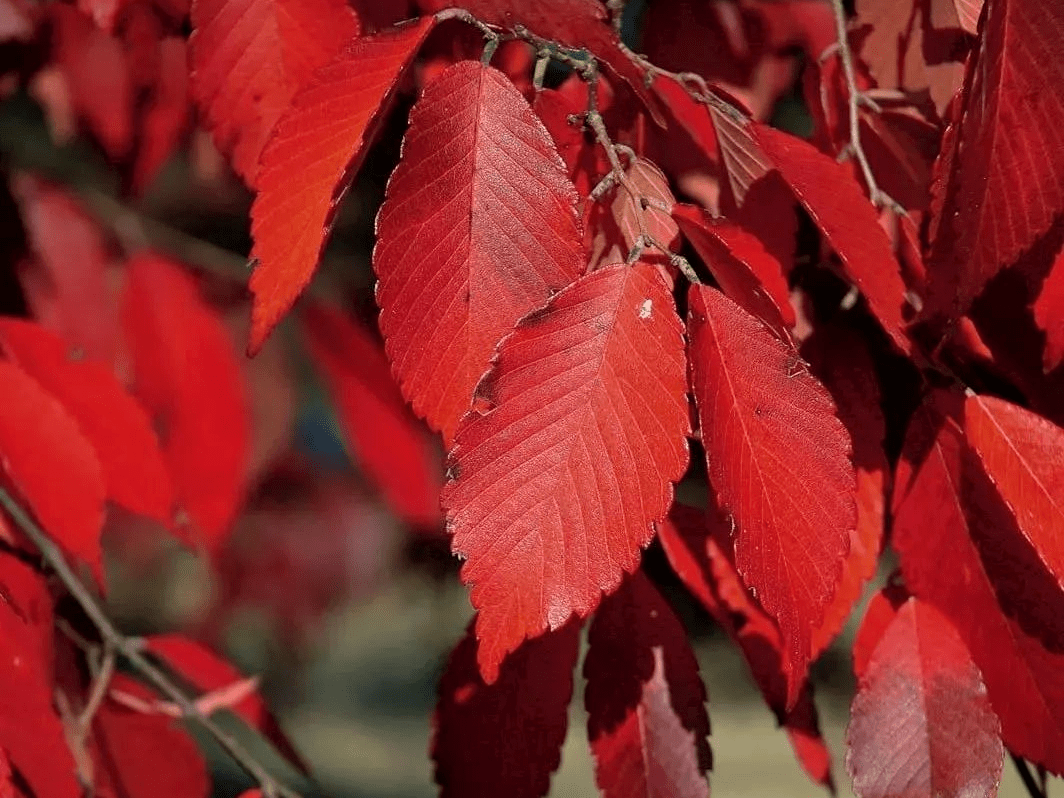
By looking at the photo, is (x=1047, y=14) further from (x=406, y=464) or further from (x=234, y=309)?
(x=234, y=309)

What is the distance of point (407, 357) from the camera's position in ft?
1.46

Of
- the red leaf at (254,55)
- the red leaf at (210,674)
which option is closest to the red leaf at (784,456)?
the red leaf at (254,55)

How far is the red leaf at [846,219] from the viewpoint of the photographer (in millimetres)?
451

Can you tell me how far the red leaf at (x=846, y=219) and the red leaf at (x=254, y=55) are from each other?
20 centimetres

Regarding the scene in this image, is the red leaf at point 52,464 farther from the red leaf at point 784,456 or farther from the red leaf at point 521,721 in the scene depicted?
the red leaf at point 784,456

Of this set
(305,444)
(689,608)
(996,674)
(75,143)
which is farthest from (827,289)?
(689,608)

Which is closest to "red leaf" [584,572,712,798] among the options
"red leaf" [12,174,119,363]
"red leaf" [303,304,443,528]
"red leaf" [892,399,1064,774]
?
"red leaf" [892,399,1064,774]

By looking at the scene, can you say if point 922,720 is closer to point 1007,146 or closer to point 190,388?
point 1007,146

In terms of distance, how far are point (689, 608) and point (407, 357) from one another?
263 cm

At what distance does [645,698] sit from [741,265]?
0.86ft

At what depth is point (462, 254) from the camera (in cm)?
44

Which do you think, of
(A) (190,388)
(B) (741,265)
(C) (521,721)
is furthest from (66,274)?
(B) (741,265)

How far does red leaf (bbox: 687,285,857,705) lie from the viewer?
0.42 metres

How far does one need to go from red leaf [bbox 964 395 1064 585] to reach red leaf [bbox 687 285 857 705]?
0.09m
